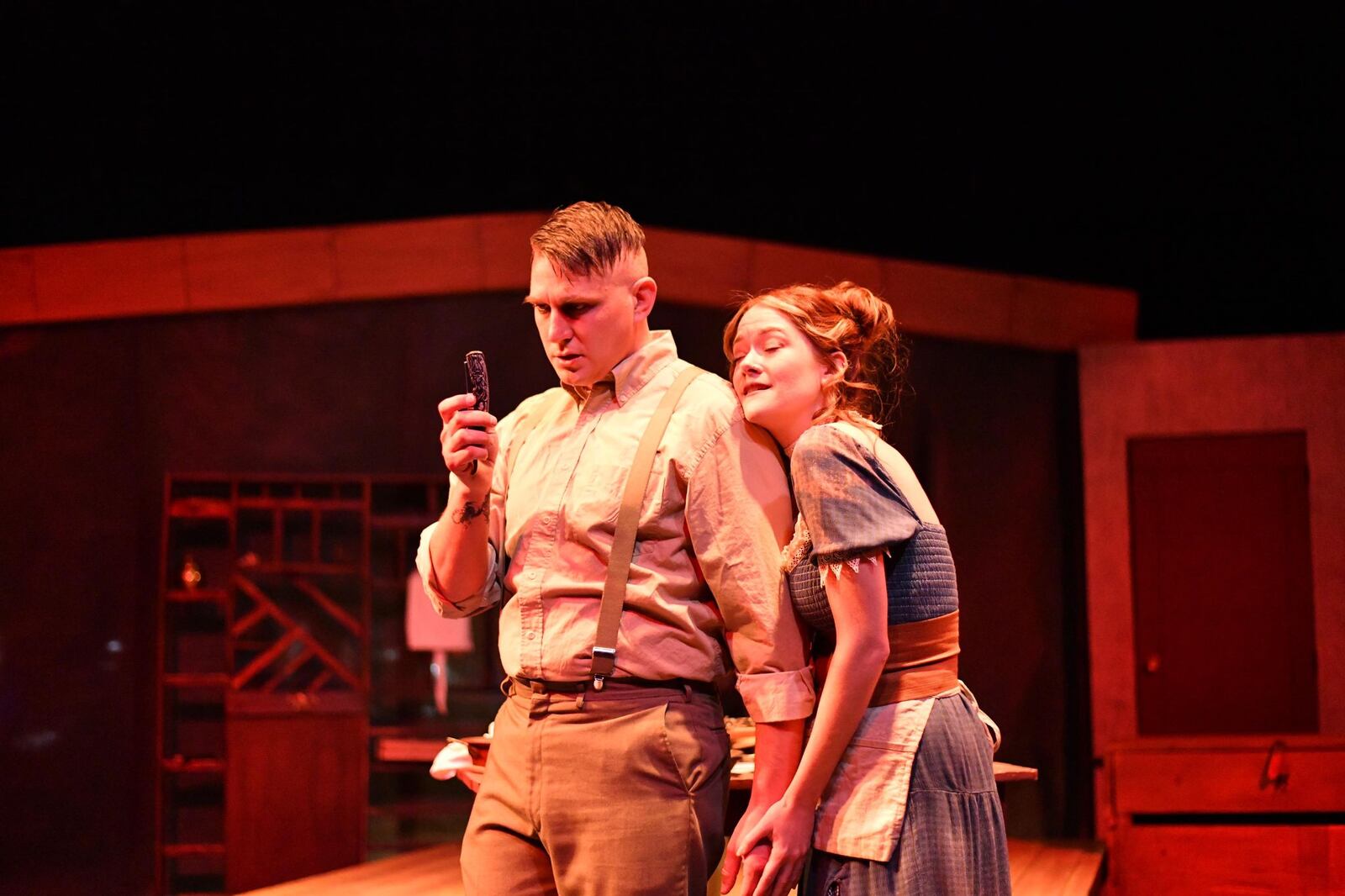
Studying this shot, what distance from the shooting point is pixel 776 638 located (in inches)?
74.4

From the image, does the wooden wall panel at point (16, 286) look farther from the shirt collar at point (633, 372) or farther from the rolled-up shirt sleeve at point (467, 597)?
the shirt collar at point (633, 372)

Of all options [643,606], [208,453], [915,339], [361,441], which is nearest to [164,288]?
[208,453]

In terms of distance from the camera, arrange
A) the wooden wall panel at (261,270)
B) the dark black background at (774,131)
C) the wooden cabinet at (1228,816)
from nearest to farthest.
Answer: the wooden cabinet at (1228,816), the wooden wall panel at (261,270), the dark black background at (774,131)

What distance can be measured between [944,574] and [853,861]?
1.51ft

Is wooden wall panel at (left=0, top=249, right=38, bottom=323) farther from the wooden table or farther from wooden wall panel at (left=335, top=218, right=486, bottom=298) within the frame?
the wooden table

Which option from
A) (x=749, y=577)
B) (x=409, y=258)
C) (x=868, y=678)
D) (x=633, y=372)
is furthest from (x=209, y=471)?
(x=868, y=678)

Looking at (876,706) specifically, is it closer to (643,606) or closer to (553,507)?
(643,606)

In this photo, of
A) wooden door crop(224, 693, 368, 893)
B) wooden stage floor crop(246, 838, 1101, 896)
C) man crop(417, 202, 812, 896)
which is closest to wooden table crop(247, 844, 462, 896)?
wooden stage floor crop(246, 838, 1101, 896)

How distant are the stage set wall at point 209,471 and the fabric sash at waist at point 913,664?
13.0ft

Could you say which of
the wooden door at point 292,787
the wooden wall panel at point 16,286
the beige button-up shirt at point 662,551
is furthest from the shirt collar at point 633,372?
the wooden wall panel at point 16,286

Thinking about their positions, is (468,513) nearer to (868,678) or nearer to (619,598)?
(619,598)

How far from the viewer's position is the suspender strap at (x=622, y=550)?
1.87m

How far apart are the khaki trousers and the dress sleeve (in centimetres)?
32

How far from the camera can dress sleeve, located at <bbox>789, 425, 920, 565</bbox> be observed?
6.19 feet
